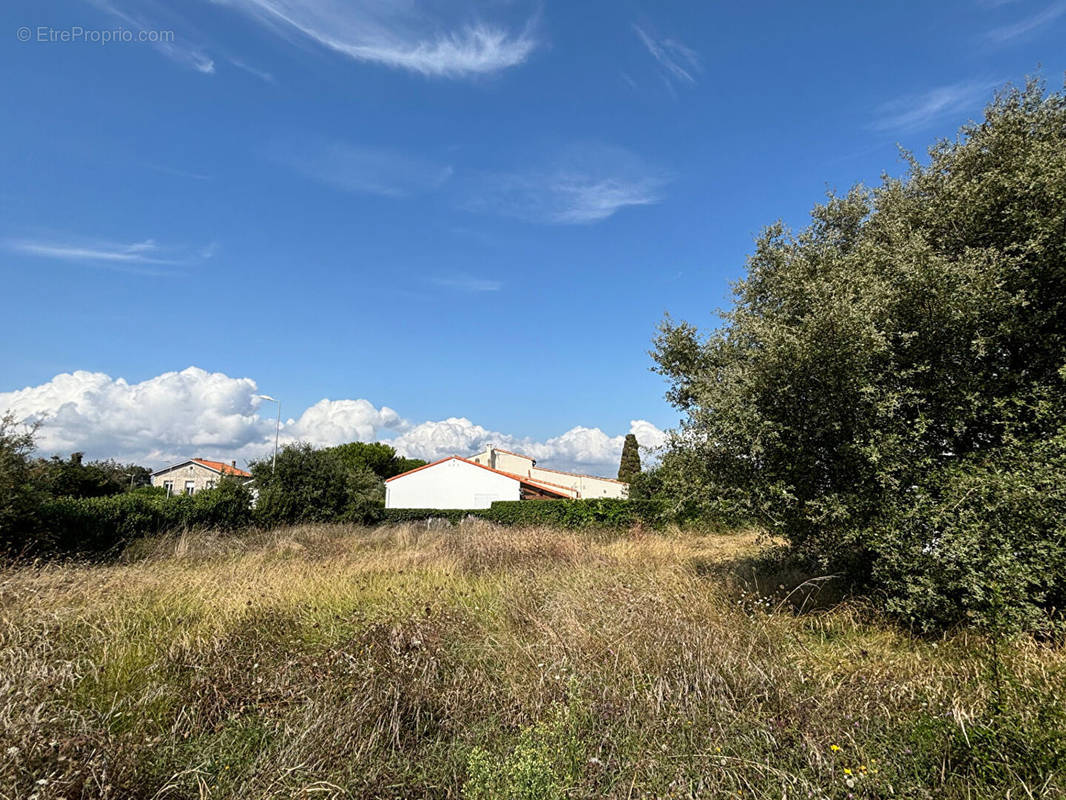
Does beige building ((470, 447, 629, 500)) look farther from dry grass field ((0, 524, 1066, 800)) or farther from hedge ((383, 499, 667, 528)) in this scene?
dry grass field ((0, 524, 1066, 800))

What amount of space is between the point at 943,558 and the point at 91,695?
7588 mm

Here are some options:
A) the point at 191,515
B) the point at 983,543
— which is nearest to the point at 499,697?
the point at 983,543

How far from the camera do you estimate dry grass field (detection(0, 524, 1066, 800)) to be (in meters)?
3.01

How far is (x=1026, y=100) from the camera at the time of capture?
8.01 meters

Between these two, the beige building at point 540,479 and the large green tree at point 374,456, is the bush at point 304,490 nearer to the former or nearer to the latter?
the beige building at point 540,479

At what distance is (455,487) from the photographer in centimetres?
3384

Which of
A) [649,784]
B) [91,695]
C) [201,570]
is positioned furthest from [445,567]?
[649,784]

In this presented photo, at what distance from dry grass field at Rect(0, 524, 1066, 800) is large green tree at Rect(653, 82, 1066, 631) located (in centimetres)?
113

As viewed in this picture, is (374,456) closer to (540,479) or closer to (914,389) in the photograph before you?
(540,479)

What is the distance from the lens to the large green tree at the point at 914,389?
602 cm

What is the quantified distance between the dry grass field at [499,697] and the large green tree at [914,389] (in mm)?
1127

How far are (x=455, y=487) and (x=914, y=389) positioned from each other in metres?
29.5

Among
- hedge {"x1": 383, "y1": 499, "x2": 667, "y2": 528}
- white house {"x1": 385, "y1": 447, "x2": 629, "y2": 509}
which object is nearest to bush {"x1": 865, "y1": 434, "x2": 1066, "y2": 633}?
hedge {"x1": 383, "y1": 499, "x2": 667, "y2": 528}

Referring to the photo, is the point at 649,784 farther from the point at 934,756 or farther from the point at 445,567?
the point at 445,567
